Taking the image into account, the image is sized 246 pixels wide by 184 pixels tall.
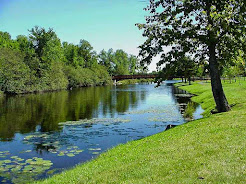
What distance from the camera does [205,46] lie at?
24.9 metres

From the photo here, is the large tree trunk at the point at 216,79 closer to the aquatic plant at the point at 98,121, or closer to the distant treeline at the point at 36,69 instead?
the aquatic plant at the point at 98,121

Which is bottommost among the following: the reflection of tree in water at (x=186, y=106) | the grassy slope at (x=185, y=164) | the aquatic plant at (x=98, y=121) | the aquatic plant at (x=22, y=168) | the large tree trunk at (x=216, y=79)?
the aquatic plant at (x=22, y=168)

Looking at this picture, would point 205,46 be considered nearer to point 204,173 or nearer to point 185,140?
point 185,140

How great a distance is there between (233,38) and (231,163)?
54.1 ft

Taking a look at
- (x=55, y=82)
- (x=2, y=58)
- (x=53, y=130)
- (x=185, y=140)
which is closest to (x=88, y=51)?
(x=55, y=82)

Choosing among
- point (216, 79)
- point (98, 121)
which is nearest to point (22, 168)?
point (98, 121)

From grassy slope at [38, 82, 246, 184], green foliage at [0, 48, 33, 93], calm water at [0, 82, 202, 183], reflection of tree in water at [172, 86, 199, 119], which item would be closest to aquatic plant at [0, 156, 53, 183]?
calm water at [0, 82, 202, 183]

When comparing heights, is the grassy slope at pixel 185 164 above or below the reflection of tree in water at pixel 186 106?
above

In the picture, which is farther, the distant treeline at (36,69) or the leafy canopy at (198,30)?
the distant treeline at (36,69)

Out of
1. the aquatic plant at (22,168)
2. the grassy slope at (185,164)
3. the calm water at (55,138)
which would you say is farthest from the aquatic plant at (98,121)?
the grassy slope at (185,164)

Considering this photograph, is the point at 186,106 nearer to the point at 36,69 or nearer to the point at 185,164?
the point at 185,164

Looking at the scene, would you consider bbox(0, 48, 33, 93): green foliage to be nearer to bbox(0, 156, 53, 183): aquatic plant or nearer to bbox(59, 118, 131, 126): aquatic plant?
bbox(59, 118, 131, 126): aquatic plant

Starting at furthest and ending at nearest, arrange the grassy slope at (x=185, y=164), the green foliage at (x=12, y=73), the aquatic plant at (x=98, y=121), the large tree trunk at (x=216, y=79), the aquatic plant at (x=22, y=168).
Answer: the green foliage at (x=12, y=73), the aquatic plant at (x=98, y=121), the large tree trunk at (x=216, y=79), the aquatic plant at (x=22, y=168), the grassy slope at (x=185, y=164)

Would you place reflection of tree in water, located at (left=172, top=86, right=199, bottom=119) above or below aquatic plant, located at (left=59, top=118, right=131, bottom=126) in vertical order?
above
